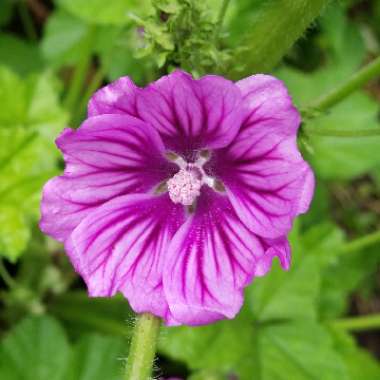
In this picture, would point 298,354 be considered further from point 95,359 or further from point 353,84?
point 353,84

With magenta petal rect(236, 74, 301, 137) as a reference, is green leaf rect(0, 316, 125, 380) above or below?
above

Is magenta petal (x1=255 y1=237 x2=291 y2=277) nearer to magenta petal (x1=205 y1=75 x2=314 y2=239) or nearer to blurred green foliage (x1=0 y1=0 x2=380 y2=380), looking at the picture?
magenta petal (x1=205 y1=75 x2=314 y2=239)

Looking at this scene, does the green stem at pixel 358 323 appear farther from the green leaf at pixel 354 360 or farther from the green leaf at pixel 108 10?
the green leaf at pixel 108 10

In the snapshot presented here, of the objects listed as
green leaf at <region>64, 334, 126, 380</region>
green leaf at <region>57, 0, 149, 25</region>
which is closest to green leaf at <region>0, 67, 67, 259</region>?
green leaf at <region>57, 0, 149, 25</region>

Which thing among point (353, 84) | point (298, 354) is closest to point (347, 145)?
point (298, 354)

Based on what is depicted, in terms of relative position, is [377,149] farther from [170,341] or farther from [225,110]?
[225,110]

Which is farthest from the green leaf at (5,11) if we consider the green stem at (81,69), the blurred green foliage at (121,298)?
the green stem at (81,69)

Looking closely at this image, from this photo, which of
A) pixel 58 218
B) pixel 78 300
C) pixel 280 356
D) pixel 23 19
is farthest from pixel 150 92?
pixel 23 19
